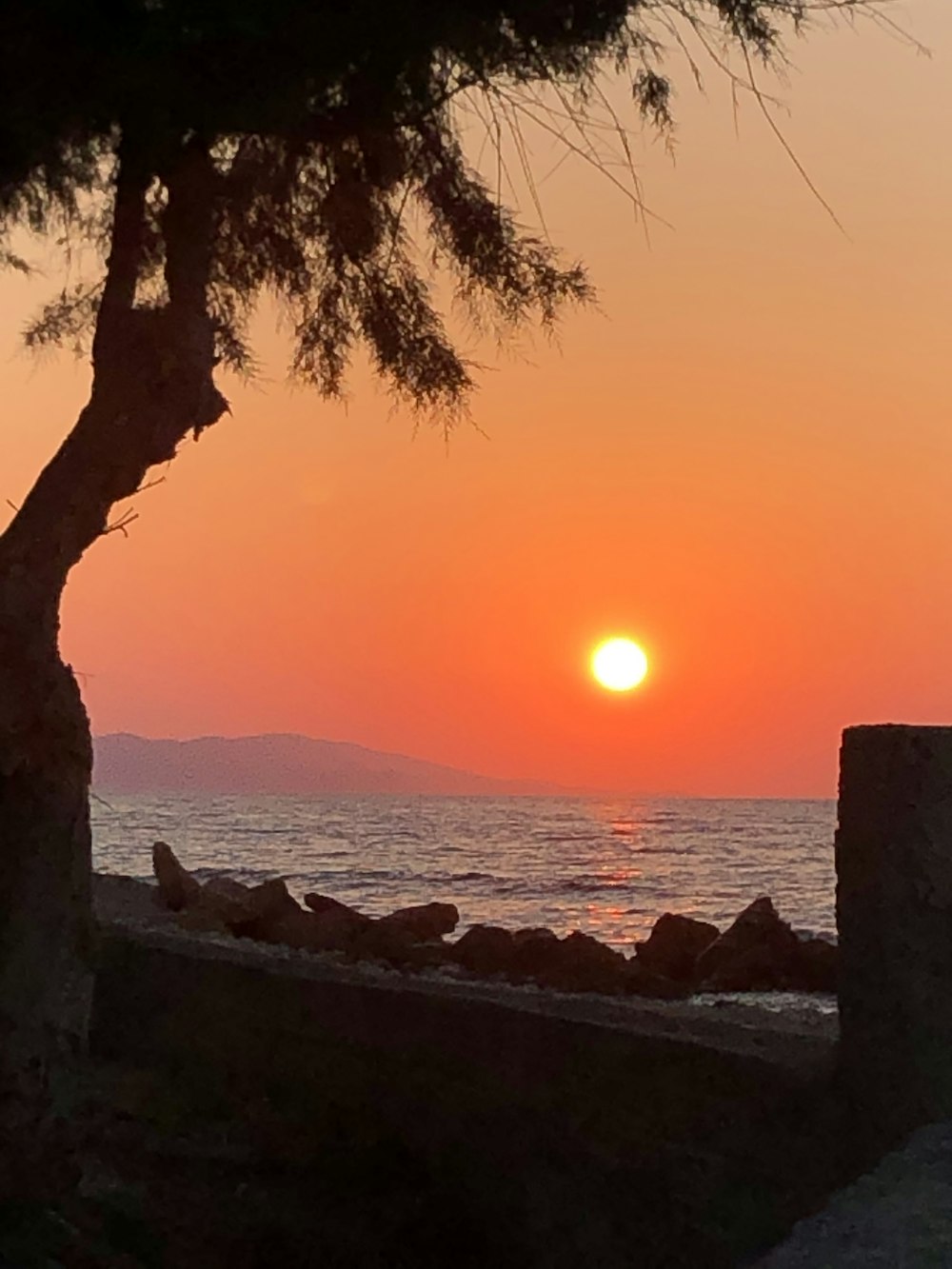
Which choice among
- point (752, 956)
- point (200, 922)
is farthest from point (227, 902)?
point (752, 956)

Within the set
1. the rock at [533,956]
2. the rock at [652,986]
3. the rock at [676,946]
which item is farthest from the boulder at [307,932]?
the rock at [676,946]

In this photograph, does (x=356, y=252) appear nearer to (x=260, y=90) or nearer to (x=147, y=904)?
(x=260, y=90)

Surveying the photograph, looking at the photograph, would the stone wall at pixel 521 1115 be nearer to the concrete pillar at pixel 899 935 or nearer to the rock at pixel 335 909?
the concrete pillar at pixel 899 935

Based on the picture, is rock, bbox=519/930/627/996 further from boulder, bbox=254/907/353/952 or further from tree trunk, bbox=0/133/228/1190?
tree trunk, bbox=0/133/228/1190

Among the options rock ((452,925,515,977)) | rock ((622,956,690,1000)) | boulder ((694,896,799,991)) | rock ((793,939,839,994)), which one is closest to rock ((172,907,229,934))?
rock ((452,925,515,977))

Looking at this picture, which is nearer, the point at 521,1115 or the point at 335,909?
the point at 521,1115

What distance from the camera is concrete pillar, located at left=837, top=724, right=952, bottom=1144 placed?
15.5ft

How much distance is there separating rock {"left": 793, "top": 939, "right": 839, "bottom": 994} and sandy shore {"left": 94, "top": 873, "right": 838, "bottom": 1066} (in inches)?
33.5

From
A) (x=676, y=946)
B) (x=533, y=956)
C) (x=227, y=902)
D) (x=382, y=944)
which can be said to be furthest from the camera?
(x=227, y=902)

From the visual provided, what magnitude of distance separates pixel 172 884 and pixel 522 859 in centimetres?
2782

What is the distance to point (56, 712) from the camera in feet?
16.9

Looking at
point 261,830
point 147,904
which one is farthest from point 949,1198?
point 261,830

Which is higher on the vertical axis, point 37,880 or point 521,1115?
point 37,880

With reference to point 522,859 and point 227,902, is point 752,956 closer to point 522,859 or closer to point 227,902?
point 227,902
